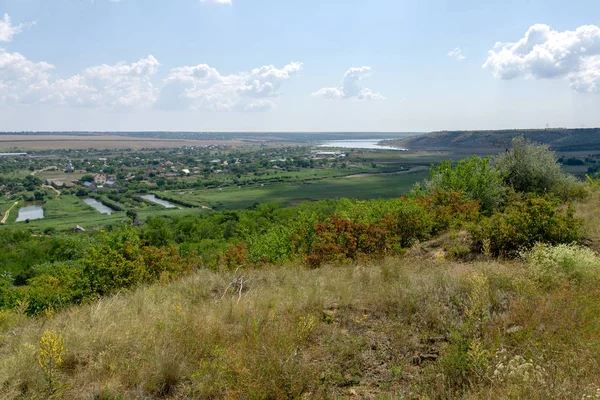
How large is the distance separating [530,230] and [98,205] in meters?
84.3

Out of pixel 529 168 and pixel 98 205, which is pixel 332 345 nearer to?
pixel 529 168

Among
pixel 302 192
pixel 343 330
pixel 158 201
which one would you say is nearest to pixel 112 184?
pixel 158 201

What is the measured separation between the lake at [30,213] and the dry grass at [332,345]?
71.7 m

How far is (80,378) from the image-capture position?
4.30 m

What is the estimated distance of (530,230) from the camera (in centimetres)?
841

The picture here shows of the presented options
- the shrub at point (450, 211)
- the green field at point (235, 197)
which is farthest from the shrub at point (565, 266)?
the green field at point (235, 197)

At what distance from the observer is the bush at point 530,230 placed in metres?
8.23

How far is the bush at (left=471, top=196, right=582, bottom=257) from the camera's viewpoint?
823 cm

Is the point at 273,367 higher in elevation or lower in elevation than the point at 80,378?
higher

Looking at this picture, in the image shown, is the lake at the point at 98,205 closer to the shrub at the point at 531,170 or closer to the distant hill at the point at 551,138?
the shrub at the point at 531,170

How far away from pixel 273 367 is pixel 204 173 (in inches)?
4999

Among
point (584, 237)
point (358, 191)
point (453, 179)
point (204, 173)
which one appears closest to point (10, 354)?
point (584, 237)

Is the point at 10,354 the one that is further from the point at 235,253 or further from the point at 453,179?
the point at 453,179

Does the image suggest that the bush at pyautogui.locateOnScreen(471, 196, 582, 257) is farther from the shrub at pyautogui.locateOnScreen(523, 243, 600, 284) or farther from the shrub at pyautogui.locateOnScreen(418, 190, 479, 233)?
the shrub at pyautogui.locateOnScreen(418, 190, 479, 233)
